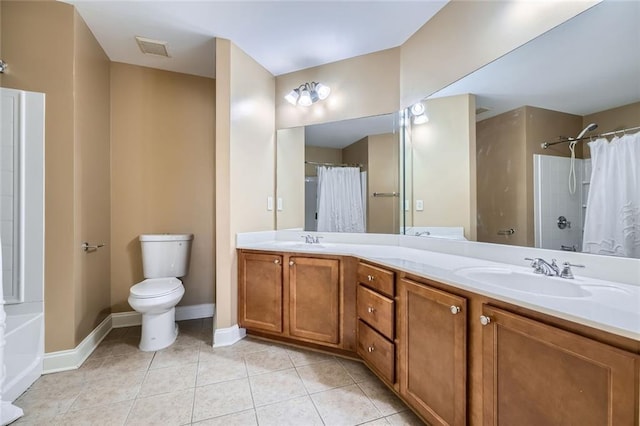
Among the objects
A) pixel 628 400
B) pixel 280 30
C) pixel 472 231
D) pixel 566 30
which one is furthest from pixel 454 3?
pixel 628 400

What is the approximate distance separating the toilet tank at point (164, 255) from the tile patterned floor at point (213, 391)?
63 centimetres

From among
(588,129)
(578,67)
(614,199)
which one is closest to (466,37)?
(578,67)

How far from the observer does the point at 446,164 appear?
6.15 ft

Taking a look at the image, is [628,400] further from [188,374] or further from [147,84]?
[147,84]

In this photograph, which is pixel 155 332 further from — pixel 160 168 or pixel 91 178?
pixel 160 168

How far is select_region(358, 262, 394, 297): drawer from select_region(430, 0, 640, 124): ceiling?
1146 mm

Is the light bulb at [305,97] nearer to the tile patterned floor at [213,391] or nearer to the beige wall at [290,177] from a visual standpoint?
the beige wall at [290,177]

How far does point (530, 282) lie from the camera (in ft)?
3.87

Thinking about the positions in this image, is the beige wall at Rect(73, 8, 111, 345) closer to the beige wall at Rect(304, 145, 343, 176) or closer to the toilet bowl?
the toilet bowl

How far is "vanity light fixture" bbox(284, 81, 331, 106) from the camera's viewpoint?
2432mm

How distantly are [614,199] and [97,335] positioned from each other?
3.37 metres

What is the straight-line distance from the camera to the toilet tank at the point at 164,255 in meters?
2.35

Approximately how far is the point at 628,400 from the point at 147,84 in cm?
353

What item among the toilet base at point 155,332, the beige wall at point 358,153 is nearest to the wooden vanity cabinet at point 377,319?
the beige wall at point 358,153
